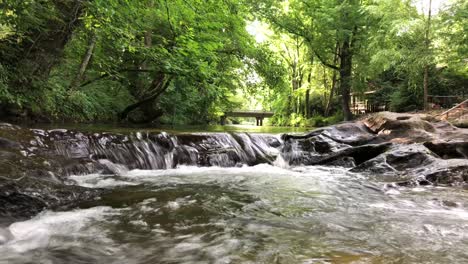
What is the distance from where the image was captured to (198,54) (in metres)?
9.25

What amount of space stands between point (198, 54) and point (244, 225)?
6.42 m

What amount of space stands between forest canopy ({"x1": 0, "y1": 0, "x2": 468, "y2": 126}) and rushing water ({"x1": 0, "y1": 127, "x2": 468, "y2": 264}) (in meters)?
3.18

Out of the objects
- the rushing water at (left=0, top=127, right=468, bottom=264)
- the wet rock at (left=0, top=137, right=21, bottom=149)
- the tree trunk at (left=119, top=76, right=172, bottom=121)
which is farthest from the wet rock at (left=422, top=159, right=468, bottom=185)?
the tree trunk at (left=119, top=76, right=172, bottom=121)

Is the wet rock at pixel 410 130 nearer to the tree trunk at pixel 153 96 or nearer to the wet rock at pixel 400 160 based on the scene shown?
the wet rock at pixel 400 160

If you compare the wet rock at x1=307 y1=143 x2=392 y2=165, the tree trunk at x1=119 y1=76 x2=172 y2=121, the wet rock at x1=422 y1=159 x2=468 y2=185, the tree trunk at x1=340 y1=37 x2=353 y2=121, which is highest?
the tree trunk at x1=340 y1=37 x2=353 y2=121

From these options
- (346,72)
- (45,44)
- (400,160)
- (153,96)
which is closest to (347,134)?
(400,160)

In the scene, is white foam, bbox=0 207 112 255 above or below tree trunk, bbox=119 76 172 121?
below

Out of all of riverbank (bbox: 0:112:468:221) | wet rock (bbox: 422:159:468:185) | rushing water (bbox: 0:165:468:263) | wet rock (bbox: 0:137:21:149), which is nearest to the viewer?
rushing water (bbox: 0:165:468:263)

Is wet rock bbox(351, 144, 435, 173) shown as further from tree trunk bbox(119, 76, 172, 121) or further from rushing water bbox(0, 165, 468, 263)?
tree trunk bbox(119, 76, 172, 121)

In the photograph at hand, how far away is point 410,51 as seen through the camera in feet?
60.8

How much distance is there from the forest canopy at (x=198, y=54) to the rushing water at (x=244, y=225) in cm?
318

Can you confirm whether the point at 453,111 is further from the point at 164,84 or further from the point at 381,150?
the point at 164,84

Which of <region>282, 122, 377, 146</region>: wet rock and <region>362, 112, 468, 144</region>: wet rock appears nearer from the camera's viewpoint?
<region>362, 112, 468, 144</region>: wet rock

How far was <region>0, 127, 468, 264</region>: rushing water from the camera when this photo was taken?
9.58 feet
